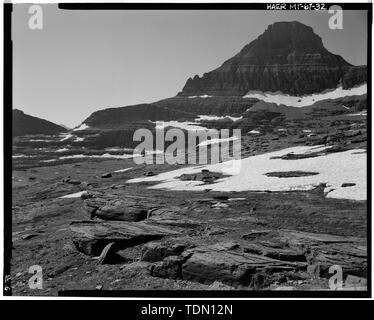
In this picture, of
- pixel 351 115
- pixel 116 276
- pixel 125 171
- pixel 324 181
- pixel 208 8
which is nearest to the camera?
pixel 116 276

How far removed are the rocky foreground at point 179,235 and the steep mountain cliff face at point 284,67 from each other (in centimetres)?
280

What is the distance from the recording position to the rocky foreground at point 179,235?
423 inches

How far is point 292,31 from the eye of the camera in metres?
13.7

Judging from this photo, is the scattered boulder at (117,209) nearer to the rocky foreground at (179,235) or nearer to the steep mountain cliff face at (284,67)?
the rocky foreground at (179,235)

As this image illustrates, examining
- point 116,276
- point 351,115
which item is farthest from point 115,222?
point 351,115

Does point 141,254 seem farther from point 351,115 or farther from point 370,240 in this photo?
point 351,115

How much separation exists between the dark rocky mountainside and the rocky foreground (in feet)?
5.36

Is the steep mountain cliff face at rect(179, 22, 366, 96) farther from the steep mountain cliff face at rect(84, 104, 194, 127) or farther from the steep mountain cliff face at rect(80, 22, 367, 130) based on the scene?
the steep mountain cliff face at rect(84, 104, 194, 127)

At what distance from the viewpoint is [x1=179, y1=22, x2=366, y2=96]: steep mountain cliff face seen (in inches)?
531

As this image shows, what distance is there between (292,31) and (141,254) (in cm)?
1057

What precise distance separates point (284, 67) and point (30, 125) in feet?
36.6

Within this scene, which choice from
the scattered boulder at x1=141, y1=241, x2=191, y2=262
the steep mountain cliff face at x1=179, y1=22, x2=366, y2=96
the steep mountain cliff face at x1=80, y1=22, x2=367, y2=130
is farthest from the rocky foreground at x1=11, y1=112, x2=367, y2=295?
the steep mountain cliff face at x1=179, y1=22, x2=366, y2=96

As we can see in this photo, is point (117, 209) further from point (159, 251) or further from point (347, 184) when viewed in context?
point (347, 184)

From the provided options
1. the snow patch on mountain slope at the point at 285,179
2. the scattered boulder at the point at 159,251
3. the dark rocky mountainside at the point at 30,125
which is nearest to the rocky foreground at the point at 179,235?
the scattered boulder at the point at 159,251
